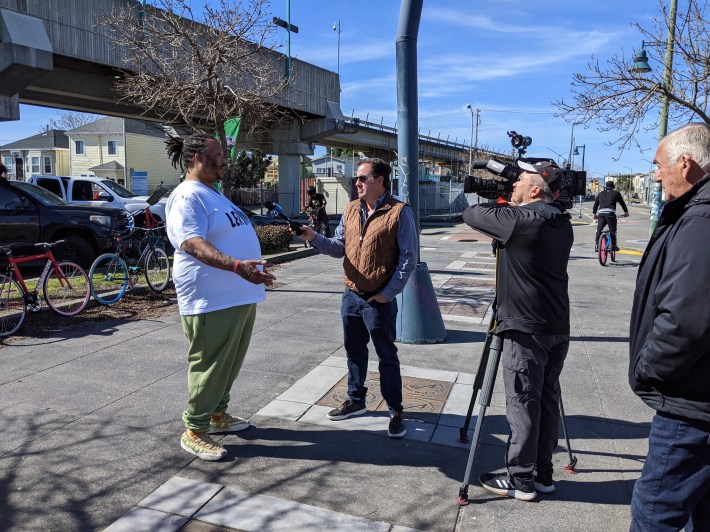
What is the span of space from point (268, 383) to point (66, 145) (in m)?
61.1

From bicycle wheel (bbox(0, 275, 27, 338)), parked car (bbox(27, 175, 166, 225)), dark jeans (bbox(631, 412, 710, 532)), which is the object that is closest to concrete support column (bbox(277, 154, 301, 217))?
parked car (bbox(27, 175, 166, 225))

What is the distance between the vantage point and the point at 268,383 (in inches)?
200

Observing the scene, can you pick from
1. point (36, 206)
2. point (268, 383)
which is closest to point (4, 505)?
point (268, 383)

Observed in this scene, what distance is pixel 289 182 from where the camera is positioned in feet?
115

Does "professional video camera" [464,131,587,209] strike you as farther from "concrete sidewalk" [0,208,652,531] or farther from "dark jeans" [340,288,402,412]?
"concrete sidewalk" [0,208,652,531]

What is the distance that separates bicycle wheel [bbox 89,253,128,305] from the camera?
8.19 meters

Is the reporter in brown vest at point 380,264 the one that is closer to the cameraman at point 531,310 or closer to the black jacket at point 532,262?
the cameraman at point 531,310

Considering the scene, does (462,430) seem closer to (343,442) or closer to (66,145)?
(343,442)

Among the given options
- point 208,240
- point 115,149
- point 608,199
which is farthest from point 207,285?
point 115,149

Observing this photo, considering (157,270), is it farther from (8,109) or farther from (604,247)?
(8,109)

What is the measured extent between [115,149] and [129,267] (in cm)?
4753

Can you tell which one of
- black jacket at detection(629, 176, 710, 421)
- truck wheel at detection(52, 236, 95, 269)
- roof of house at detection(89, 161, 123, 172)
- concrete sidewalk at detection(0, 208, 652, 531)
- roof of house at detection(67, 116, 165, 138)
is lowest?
concrete sidewalk at detection(0, 208, 652, 531)

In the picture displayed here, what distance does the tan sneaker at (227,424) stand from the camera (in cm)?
405

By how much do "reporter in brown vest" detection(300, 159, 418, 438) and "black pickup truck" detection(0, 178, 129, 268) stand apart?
7333mm
